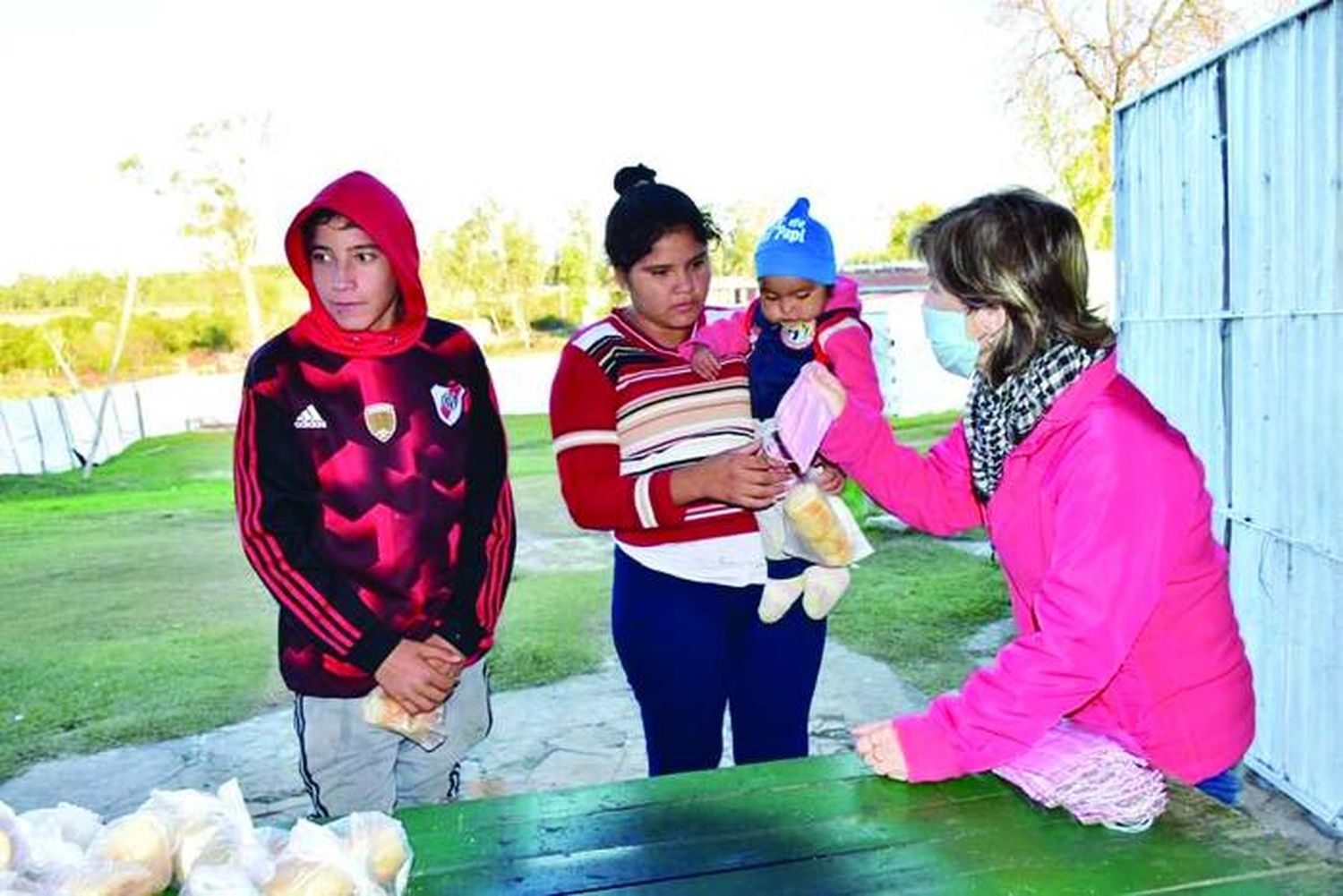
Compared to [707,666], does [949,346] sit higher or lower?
higher

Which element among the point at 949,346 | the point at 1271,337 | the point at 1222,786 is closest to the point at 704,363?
the point at 1222,786

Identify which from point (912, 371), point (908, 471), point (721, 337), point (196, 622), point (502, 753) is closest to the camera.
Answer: point (908, 471)

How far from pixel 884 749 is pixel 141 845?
0.96 m

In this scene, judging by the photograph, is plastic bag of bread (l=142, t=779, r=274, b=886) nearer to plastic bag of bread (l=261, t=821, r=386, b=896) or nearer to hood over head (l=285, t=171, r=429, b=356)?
plastic bag of bread (l=261, t=821, r=386, b=896)

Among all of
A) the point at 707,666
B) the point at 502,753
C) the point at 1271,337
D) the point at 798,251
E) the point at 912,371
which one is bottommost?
the point at 502,753

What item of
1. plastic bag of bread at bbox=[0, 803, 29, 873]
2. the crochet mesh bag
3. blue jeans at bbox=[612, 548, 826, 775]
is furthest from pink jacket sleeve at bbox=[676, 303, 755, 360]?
plastic bag of bread at bbox=[0, 803, 29, 873]

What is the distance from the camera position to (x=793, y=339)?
2451 millimetres

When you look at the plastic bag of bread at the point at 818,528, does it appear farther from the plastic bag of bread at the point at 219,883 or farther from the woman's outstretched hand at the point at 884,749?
the plastic bag of bread at the point at 219,883

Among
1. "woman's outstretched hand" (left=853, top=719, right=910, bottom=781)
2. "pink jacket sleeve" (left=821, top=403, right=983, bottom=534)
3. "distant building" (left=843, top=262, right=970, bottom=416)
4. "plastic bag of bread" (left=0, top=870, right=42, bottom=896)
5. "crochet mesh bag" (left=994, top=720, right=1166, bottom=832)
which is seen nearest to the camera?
"plastic bag of bread" (left=0, top=870, right=42, bottom=896)

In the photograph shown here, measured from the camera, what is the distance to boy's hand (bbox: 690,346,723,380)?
2.34 meters

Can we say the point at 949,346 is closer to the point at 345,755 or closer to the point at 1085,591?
the point at 345,755

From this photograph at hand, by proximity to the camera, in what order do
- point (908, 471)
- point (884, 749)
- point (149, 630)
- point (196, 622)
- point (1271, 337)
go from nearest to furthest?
1. point (884, 749)
2. point (908, 471)
3. point (1271, 337)
4. point (149, 630)
5. point (196, 622)

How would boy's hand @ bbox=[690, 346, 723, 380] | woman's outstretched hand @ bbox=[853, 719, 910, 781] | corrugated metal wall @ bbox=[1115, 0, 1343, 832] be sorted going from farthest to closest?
1. corrugated metal wall @ bbox=[1115, 0, 1343, 832]
2. boy's hand @ bbox=[690, 346, 723, 380]
3. woman's outstretched hand @ bbox=[853, 719, 910, 781]

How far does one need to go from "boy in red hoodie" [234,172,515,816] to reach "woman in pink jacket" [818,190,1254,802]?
936 mm
